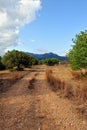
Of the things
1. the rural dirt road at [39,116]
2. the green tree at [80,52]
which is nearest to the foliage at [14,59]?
the green tree at [80,52]

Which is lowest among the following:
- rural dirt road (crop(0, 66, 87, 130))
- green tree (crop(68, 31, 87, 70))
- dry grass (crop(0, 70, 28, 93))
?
rural dirt road (crop(0, 66, 87, 130))

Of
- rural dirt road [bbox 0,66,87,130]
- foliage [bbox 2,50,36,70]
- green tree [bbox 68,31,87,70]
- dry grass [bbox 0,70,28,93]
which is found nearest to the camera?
rural dirt road [bbox 0,66,87,130]

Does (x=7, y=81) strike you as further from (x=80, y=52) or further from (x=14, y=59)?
(x=14, y=59)

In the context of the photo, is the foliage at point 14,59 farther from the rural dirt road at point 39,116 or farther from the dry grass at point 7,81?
the rural dirt road at point 39,116

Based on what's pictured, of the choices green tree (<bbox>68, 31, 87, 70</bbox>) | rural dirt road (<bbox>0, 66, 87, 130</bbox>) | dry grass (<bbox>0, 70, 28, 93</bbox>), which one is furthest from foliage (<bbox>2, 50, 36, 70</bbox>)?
rural dirt road (<bbox>0, 66, 87, 130</bbox>)

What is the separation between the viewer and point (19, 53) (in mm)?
80375

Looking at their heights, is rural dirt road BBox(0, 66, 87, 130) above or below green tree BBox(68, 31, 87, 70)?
below

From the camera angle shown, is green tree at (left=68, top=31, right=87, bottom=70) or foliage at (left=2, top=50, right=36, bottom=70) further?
foliage at (left=2, top=50, right=36, bottom=70)

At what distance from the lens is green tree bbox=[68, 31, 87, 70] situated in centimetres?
3547

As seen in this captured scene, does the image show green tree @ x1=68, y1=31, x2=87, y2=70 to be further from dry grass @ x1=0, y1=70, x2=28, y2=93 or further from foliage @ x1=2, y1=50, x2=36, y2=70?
foliage @ x1=2, y1=50, x2=36, y2=70

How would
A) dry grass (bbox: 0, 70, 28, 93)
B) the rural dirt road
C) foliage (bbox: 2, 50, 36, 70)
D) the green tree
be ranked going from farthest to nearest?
foliage (bbox: 2, 50, 36, 70) < the green tree < dry grass (bbox: 0, 70, 28, 93) < the rural dirt road

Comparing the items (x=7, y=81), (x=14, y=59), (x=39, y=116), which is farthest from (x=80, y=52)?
(x=14, y=59)

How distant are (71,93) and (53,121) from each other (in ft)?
27.3

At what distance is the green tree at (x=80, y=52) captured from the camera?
A: 35469 mm
